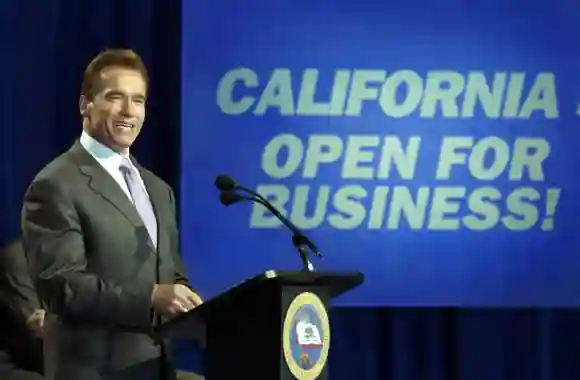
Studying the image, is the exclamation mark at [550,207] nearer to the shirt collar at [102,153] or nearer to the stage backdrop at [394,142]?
the stage backdrop at [394,142]

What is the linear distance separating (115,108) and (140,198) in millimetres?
205

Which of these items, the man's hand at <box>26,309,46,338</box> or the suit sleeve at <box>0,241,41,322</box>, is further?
the suit sleeve at <box>0,241,41,322</box>

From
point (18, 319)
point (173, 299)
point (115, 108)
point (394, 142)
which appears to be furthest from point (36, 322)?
point (173, 299)

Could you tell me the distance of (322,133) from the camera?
3.88m

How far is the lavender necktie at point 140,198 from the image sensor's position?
7.30 ft

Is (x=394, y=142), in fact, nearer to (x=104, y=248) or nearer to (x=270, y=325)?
(x=104, y=248)

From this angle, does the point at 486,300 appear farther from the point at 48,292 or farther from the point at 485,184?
the point at 48,292

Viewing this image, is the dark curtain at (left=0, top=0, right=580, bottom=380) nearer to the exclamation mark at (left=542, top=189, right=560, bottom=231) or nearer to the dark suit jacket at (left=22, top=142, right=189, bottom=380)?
the exclamation mark at (left=542, top=189, right=560, bottom=231)

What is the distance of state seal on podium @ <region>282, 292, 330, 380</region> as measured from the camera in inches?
71.1

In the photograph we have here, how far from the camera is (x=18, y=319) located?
12.1ft

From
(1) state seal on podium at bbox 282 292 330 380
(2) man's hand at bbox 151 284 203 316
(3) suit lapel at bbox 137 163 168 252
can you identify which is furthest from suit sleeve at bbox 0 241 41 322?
(1) state seal on podium at bbox 282 292 330 380

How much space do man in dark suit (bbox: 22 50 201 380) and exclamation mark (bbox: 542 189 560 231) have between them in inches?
80.6

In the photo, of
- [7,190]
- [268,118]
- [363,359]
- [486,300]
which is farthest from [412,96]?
[7,190]

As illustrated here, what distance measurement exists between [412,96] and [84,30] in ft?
4.32
